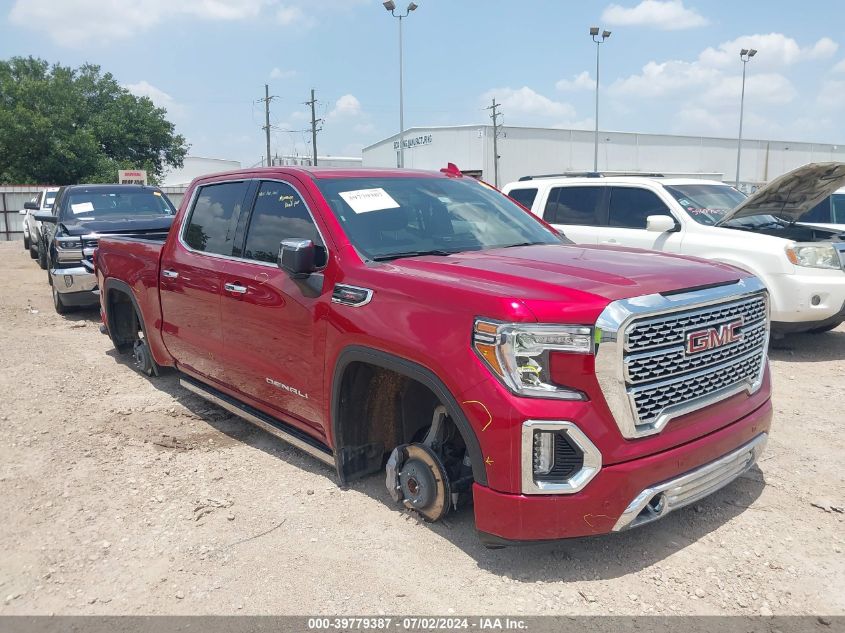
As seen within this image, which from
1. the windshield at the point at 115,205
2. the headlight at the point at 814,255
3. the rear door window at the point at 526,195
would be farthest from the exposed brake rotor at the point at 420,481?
the windshield at the point at 115,205

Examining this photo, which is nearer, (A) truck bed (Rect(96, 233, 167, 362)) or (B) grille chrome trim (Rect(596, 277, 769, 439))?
(B) grille chrome trim (Rect(596, 277, 769, 439))

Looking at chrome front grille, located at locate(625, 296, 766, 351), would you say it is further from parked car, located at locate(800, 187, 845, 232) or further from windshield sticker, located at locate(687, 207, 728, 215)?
parked car, located at locate(800, 187, 845, 232)

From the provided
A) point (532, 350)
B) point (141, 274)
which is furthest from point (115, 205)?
point (532, 350)

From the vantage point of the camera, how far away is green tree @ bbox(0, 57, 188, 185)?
37.5 meters

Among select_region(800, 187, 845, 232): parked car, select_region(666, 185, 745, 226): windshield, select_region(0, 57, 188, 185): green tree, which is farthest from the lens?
select_region(0, 57, 188, 185): green tree

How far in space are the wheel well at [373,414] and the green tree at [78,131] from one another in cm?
3975

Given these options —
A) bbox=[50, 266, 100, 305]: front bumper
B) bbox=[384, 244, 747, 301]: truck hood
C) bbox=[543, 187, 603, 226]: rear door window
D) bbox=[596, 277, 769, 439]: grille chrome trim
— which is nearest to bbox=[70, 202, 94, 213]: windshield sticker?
bbox=[50, 266, 100, 305]: front bumper

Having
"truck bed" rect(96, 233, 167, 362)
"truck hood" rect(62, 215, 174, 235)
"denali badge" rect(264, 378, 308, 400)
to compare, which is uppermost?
"truck hood" rect(62, 215, 174, 235)

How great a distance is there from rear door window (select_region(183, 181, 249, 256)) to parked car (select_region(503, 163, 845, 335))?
473 centimetres

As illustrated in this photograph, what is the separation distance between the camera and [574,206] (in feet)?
29.1

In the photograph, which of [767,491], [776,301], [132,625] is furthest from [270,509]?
[776,301]

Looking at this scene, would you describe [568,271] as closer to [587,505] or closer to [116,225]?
[587,505]

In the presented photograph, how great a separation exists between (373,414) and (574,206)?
19.4 ft

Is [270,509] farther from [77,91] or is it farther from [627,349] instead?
[77,91]
